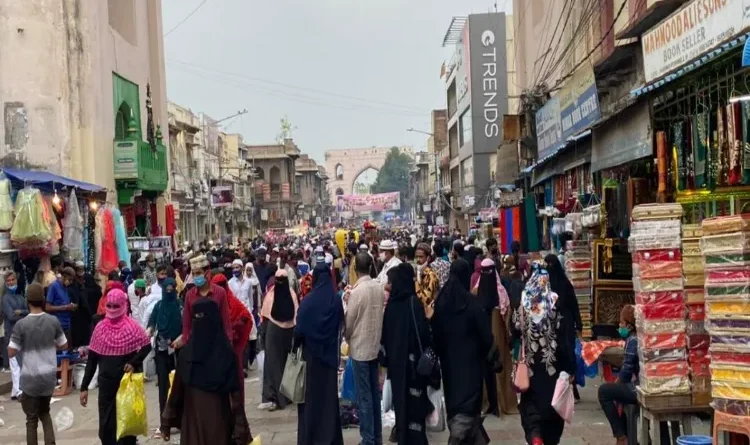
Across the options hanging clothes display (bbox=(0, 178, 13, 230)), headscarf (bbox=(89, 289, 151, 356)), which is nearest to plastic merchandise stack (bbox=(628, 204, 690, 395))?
headscarf (bbox=(89, 289, 151, 356))

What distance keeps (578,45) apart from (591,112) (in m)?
5.02

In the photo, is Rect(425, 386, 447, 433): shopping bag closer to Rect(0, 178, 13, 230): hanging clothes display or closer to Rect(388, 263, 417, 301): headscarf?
Rect(388, 263, 417, 301): headscarf

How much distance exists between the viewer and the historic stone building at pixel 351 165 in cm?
14312

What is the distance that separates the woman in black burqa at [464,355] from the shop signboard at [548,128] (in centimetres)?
856

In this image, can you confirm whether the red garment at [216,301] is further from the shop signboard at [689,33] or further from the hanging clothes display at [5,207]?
the hanging clothes display at [5,207]

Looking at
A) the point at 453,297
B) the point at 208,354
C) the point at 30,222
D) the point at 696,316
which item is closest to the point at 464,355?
the point at 453,297

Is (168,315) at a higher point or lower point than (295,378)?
higher

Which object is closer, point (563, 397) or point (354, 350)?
point (563, 397)

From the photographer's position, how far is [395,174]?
138 m

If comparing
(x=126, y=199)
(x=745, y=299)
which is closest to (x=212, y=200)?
(x=126, y=199)

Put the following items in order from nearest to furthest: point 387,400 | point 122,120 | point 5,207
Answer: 1. point 387,400
2. point 5,207
3. point 122,120

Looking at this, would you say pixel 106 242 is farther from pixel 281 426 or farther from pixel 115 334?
pixel 115 334

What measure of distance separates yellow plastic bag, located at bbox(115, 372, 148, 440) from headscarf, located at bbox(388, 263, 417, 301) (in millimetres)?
2260

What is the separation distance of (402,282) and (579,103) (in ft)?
22.3
